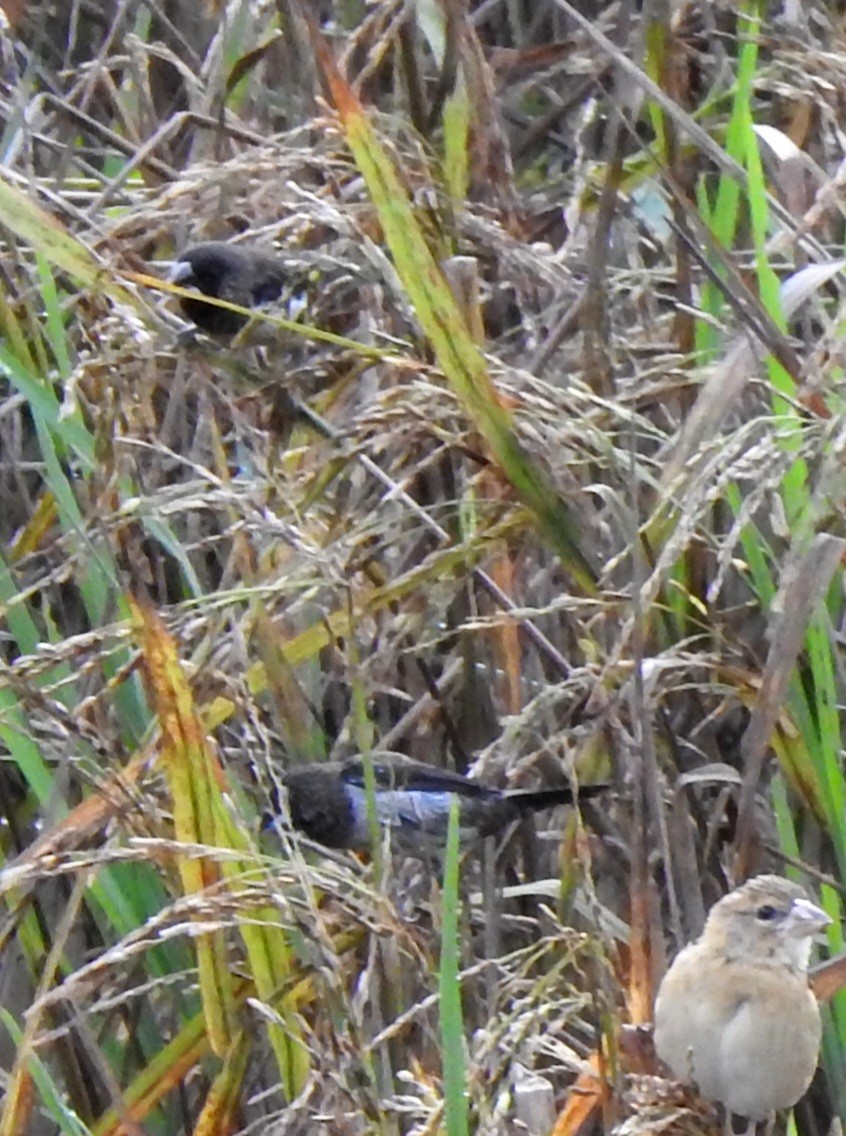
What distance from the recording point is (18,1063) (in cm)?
136

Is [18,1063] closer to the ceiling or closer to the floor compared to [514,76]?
closer to the floor

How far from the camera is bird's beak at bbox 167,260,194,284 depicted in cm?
185

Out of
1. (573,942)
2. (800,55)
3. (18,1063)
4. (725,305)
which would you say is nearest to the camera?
(573,942)

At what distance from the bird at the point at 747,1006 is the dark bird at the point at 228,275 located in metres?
0.68

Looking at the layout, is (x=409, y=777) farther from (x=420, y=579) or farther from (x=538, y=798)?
(x=420, y=579)

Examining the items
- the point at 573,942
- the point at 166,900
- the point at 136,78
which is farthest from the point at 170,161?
the point at 573,942

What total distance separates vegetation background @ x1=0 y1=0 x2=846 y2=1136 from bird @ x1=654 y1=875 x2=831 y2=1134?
38 mm

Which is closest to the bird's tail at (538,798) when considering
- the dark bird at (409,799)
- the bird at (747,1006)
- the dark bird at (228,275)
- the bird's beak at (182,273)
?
the dark bird at (409,799)

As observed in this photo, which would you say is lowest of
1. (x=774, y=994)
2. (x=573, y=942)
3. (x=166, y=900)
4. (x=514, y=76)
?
(x=774, y=994)

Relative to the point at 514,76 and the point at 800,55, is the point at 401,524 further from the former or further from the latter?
the point at 514,76

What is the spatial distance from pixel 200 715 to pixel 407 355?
359 mm

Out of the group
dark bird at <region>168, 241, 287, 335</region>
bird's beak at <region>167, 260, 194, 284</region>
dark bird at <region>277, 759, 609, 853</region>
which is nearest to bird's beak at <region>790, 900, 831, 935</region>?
dark bird at <region>277, 759, 609, 853</region>

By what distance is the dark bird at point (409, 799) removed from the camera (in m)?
1.61

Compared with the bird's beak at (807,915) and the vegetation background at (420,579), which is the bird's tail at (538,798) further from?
the bird's beak at (807,915)
